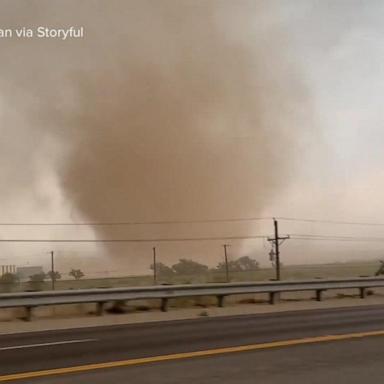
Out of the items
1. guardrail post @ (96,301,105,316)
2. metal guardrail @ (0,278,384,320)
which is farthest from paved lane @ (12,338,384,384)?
guardrail post @ (96,301,105,316)

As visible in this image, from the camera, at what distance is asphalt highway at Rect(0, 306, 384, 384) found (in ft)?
20.2

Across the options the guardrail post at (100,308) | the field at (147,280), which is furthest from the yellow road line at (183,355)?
the field at (147,280)

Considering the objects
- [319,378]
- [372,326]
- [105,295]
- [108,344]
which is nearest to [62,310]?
[105,295]

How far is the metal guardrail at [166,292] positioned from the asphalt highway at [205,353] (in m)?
2.07

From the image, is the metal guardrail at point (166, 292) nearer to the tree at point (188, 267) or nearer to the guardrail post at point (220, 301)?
the guardrail post at point (220, 301)

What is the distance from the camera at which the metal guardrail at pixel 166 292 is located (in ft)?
41.7

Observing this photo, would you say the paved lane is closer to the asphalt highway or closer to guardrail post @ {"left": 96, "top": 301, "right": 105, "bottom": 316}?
A: the asphalt highway

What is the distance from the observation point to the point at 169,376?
617cm

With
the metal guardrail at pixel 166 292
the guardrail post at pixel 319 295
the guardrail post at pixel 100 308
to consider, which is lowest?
the guardrail post at pixel 319 295

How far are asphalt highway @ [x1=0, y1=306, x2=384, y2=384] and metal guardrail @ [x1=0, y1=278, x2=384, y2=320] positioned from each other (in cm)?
207

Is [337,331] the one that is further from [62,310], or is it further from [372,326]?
[62,310]

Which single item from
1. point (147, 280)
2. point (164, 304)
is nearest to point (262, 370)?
point (164, 304)

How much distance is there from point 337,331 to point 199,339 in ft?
7.39

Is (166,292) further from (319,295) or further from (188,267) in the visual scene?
(188,267)
